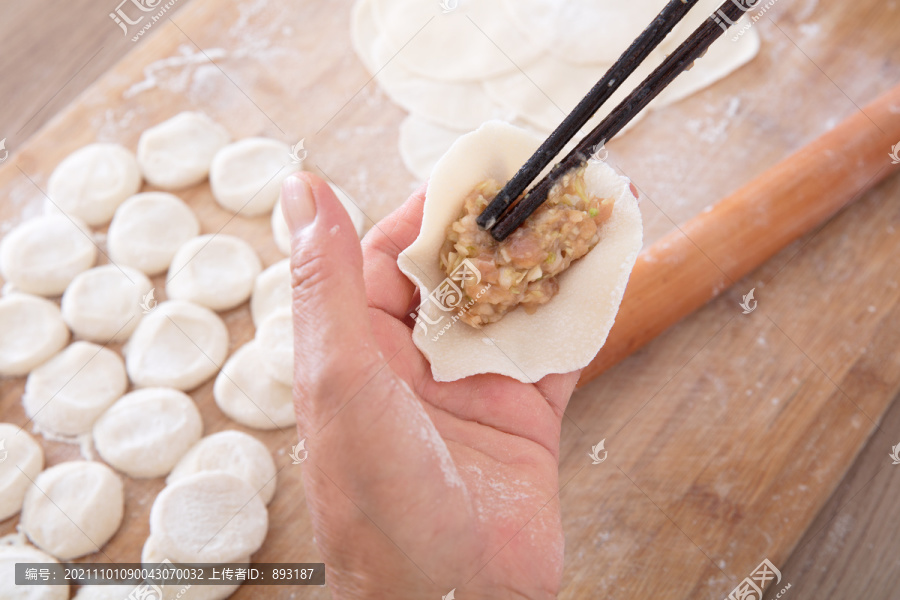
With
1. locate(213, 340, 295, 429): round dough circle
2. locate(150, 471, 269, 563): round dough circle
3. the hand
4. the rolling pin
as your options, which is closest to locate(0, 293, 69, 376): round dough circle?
locate(213, 340, 295, 429): round dough circle

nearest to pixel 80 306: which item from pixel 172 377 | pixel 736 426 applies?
pixel 172 377

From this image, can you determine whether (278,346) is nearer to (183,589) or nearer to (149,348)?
(149,348)

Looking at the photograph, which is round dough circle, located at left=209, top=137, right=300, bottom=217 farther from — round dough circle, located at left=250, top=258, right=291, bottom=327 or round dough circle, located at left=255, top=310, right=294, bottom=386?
round dough circle, located at left=255, top=310, right=294, bottom=386

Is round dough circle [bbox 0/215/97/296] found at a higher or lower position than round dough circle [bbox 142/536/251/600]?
higher

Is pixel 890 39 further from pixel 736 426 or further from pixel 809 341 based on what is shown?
pixel 736 426

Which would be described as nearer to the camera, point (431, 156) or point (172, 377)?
point (172, 377)

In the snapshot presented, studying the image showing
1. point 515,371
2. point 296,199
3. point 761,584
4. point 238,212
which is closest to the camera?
point 296,199
